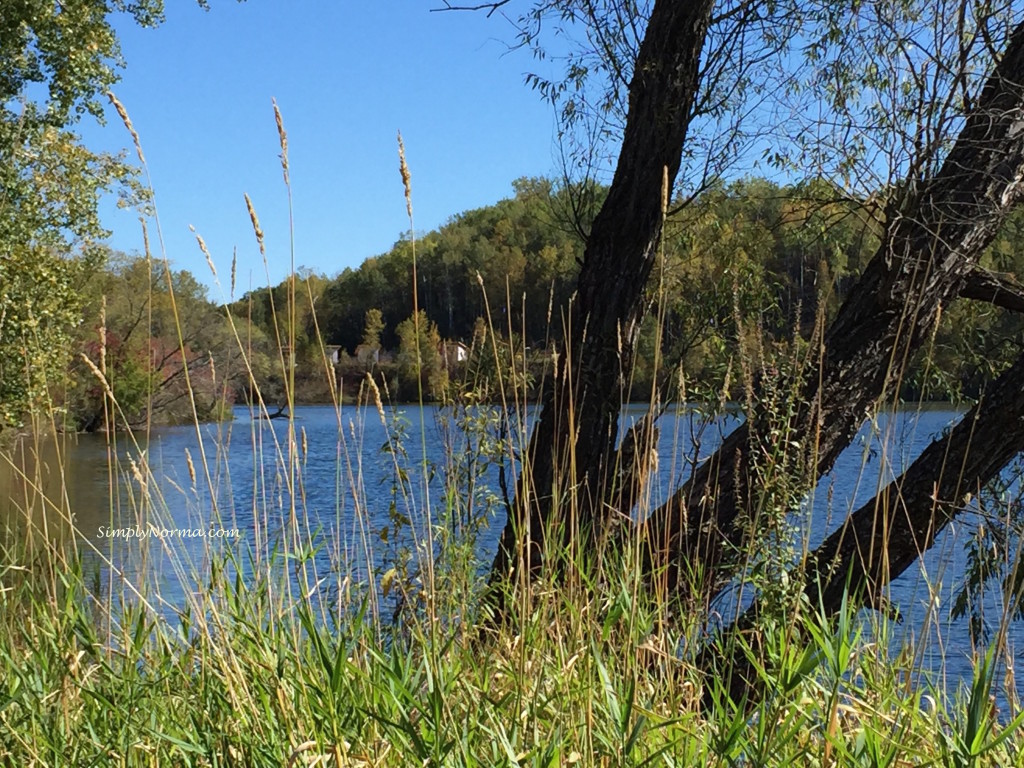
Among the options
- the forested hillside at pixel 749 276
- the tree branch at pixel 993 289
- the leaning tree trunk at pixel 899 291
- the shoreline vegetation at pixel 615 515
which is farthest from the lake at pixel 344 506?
the tree branch at pixel 993 289

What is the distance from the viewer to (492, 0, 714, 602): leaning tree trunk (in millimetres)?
3902

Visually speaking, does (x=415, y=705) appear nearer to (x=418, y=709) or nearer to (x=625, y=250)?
(x=418, y=709)

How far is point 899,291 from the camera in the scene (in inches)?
149

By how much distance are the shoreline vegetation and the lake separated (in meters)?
0.04

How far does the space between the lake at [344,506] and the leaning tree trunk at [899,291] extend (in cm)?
19

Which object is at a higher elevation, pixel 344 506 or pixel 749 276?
pixel 749 276

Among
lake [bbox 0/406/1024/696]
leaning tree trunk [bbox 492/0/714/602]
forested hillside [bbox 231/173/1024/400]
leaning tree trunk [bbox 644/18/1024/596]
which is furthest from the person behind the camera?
Answer: forested hillside [bbox 231/173/1024/400]

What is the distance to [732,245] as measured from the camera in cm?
472

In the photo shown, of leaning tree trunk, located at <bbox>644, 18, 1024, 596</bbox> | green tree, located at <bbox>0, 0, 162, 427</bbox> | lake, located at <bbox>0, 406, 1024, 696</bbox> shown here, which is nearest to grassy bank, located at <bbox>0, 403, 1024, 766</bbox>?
lake, located at <bbox>0, 406, 1024, 696</bbox>

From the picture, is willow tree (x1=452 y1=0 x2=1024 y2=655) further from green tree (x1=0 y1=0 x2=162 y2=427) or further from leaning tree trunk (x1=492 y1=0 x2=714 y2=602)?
green tree (x1=0 y1=0 x2=162 y2=427)

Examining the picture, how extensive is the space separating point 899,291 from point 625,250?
42.9 inches

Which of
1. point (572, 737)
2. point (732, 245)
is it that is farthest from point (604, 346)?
point (572, 737)

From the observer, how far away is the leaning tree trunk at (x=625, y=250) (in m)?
3.90

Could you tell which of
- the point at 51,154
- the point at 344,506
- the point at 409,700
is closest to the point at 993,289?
the point at 409,700
